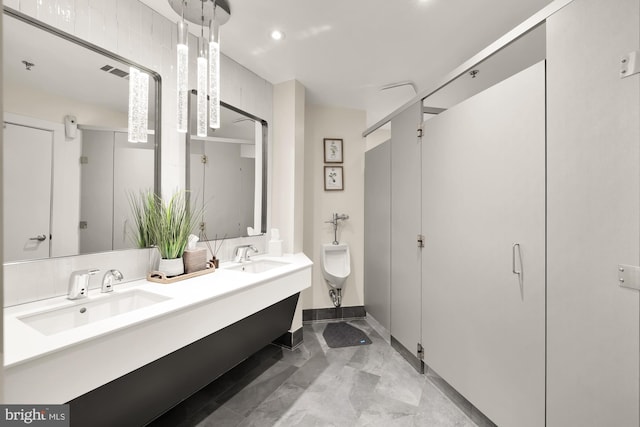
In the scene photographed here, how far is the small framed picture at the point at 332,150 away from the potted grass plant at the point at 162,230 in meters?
1.90

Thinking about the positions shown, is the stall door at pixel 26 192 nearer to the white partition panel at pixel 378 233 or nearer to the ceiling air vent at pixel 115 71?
the ceiling air vent at pixel 115 71

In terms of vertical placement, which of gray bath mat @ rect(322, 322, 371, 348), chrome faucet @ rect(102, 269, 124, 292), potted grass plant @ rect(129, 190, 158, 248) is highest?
potted grass plant @ rect(129, 190, 158, 248)

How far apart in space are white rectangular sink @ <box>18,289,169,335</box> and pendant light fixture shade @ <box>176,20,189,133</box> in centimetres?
92

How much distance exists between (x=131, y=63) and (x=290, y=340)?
2354 mm

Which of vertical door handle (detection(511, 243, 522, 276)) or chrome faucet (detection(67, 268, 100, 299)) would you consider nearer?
chrome faucet (detection(67, 268, 100, 299))

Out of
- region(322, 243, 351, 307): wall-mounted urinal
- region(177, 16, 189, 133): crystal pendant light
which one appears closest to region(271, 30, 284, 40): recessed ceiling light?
region(177, 16, 189, 133): crystal pendant light

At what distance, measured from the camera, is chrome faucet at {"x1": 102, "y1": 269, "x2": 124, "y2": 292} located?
4.52 ft

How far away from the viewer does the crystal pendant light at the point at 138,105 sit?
1.49m

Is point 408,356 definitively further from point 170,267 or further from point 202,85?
point 202,85

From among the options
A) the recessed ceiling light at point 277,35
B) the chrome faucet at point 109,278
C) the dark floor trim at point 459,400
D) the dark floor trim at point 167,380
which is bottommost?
the dark floor trim at point 459,400

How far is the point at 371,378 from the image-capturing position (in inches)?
82.9

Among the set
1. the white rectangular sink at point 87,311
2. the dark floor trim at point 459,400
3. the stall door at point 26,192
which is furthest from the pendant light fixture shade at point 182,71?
the dark floor trim at point 459,400

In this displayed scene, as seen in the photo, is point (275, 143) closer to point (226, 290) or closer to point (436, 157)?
point (436, 157)

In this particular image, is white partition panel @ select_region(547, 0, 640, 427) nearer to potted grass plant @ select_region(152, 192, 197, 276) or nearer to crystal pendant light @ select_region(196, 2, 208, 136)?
crystal pendant light @ select_region(196, 2, 208, 136)
